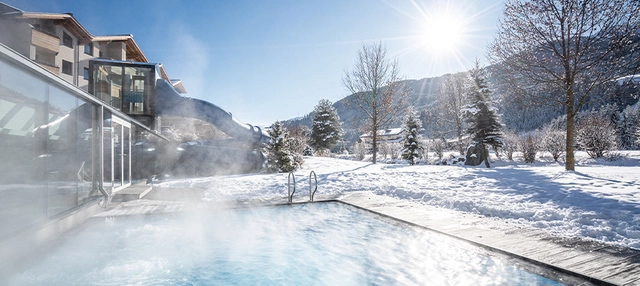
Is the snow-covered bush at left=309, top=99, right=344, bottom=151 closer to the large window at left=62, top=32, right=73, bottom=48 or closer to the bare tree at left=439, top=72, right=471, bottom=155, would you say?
A: the bare tree at left=439, top=72, right=471, bottom=155

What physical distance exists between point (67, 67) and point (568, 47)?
2882 cm

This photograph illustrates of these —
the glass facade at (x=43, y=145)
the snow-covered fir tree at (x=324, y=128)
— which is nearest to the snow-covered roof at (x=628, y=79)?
the glass facade at (x=43, y=145)

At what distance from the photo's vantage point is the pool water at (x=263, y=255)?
349 cm

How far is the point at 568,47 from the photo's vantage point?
9.23 meters

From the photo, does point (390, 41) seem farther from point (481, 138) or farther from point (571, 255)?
point (571, 255)

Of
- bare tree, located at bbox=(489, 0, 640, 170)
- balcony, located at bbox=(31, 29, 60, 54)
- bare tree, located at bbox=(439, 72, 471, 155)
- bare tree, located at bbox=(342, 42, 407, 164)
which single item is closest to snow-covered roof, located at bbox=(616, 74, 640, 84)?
bare tree, located at bbox=(489, 0, 640, 170)

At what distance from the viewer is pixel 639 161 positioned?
1253 centimetres

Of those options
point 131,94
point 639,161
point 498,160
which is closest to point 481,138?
point 498,160

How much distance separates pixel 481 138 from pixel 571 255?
14.0m

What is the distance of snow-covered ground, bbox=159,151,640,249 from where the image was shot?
14.4 feet

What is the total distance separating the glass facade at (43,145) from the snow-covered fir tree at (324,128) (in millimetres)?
26268

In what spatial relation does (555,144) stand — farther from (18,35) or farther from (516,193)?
(18,35)

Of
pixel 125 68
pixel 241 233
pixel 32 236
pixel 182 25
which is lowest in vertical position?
pixel 241 233

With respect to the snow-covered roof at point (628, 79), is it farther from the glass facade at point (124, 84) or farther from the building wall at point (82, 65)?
the building wall at point (82, 65)
